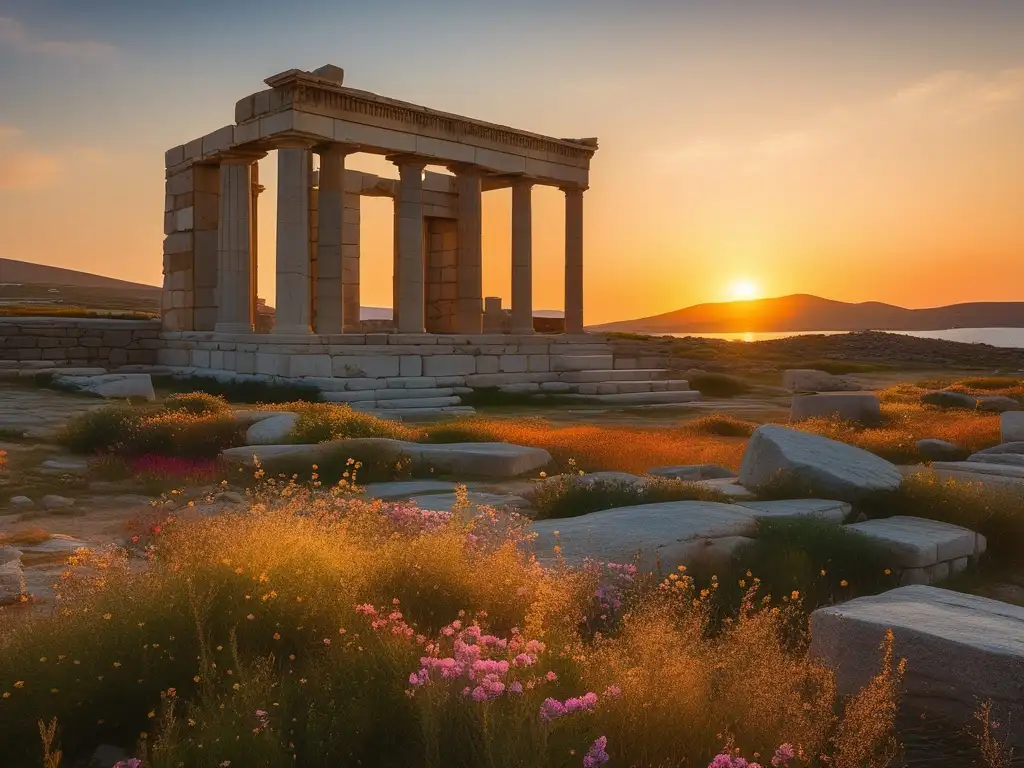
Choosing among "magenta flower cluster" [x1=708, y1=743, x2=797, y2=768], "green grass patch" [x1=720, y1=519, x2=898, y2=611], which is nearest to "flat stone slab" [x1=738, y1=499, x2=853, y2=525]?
"green grass patch" [x1=720, y1=519, x2=898, y2=611]

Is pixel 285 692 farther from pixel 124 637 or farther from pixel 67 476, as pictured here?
pixel 67 476

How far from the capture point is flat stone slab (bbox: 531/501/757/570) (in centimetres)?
533

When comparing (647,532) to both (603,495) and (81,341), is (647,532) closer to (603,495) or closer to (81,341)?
(603,495)

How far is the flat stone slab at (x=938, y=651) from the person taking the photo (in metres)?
3.65

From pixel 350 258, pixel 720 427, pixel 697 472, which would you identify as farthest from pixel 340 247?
pixel 697 472

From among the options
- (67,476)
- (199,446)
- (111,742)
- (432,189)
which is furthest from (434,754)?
(432,189)

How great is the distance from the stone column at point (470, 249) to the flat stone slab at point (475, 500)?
1536 cm

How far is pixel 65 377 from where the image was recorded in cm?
1756

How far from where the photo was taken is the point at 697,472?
949cm

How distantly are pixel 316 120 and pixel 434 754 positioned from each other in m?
18.1

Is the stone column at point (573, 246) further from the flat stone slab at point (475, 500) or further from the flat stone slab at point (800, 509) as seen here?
the flat stone slab at point (800, 509)

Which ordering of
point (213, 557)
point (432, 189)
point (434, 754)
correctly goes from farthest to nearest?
point (432, 189) < point (213, 557) < point (434, 754)

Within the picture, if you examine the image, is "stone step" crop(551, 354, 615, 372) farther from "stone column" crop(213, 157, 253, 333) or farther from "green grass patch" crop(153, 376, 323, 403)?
"stone column" crop(213, 157, 253, 333)

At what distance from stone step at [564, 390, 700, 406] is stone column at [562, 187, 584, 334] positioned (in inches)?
208
